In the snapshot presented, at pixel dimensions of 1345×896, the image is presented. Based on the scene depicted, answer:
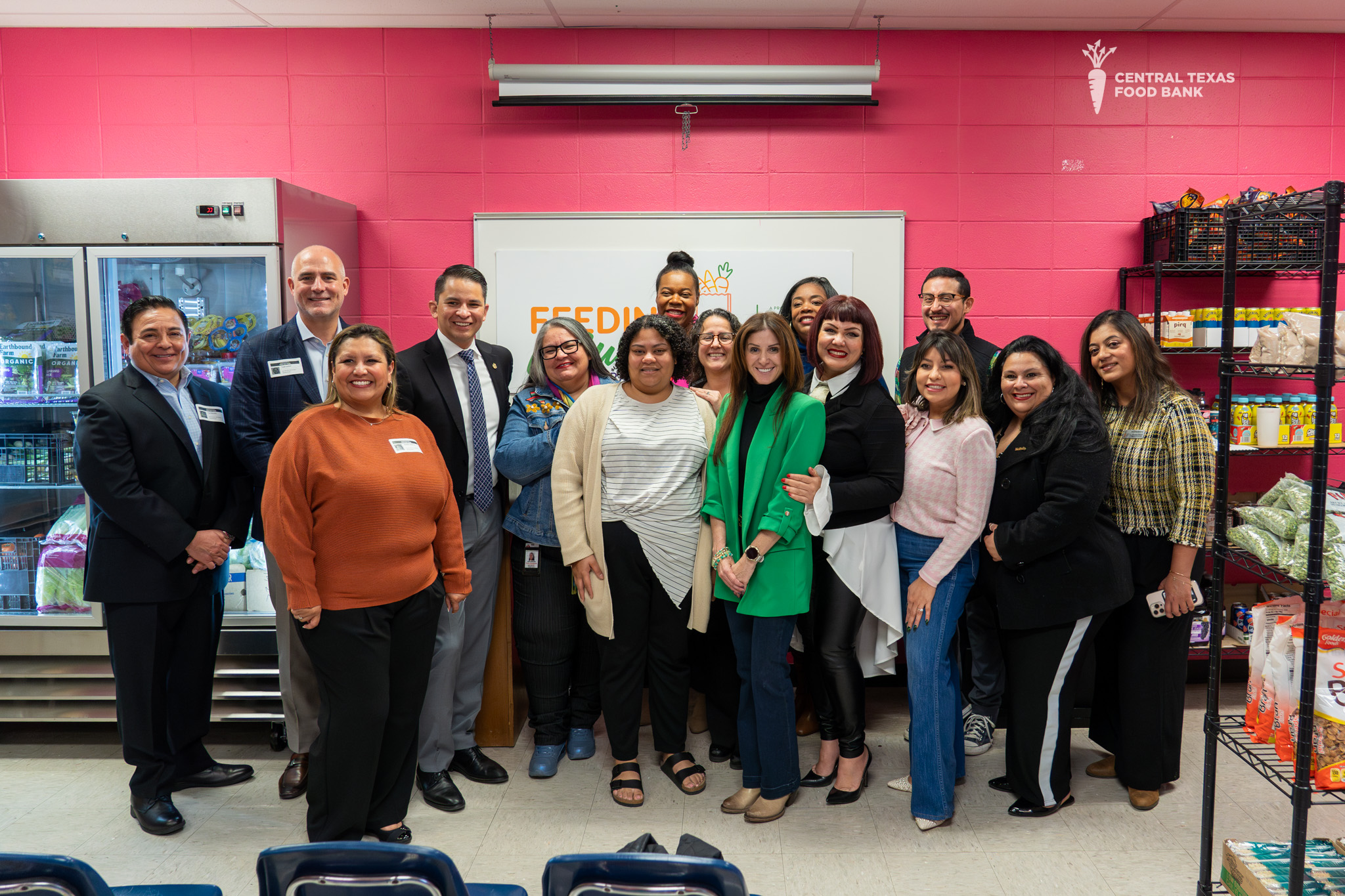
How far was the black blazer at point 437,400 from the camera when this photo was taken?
2.99 meters

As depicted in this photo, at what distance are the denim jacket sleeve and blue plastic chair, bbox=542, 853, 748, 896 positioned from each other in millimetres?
1756

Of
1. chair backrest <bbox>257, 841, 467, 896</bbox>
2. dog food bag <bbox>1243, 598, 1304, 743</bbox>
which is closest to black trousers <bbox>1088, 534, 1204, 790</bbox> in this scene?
dog food bag <bbox>1243, 598, 1304, 743</bbox>

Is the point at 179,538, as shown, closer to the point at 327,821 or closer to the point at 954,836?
the point at 327,821

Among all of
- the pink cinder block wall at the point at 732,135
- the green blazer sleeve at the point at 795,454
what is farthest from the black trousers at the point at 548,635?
the pink cinder block wall at the point at 732,135

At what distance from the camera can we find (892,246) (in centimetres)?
416

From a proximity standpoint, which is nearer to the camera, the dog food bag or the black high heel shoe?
the dog food bag

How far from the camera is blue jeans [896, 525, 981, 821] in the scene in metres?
2.75

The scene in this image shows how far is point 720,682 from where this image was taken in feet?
10.8

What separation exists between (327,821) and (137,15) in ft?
12.3

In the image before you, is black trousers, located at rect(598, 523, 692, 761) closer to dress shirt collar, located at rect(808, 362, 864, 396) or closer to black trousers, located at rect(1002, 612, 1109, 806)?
dress shirt collar, located at rect(808, 362, 864, 396)

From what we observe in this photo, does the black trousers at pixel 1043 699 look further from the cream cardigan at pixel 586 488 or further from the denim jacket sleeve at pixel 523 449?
the denim jacket sleeve at pixel 523 449

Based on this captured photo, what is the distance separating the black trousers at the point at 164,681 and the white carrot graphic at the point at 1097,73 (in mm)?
4457

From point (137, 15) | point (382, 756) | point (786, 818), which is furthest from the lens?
point (137, 15)

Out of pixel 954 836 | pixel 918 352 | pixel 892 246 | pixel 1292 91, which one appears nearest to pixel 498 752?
pixel 954 836
